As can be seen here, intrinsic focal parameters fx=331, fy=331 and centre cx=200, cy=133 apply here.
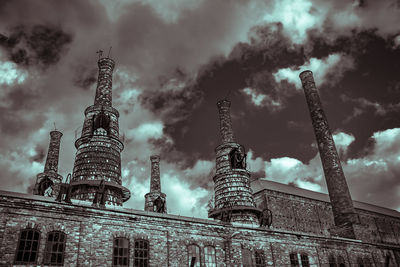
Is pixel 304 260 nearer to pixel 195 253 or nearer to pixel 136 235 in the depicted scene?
pixel 195 253

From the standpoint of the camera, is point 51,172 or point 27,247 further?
point 51,172

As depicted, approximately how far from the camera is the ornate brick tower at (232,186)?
65.4 feet

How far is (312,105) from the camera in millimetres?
28625

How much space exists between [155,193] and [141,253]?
51.2ft

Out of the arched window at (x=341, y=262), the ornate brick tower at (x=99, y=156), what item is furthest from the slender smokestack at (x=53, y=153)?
the arched window at (x=341, y=262)

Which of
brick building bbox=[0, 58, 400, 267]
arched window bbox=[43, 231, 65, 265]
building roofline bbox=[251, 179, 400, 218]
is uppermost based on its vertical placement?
building roofline bbox=[251, 179, 400, 218]

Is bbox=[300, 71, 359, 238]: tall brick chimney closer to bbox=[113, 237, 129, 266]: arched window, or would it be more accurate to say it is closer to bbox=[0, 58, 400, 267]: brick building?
bbox=[0, 58, 400, 267]: brick building

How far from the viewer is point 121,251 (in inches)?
503

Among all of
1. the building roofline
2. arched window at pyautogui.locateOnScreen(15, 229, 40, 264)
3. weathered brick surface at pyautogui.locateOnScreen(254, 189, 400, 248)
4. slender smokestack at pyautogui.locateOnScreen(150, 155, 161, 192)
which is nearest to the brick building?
arched window at pyautogui.locateOnScreen(15, 229, 40, 264)

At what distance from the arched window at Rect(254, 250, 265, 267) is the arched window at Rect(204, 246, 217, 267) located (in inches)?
95.0

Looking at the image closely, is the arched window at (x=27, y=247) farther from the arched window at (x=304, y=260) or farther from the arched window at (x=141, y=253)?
the arched window at (x=304, y=260)

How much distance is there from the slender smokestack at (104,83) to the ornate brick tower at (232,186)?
8.24 meters

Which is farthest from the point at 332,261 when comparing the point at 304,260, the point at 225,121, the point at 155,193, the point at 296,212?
the point at 296,212

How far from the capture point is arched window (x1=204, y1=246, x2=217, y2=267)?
14.9 metres
